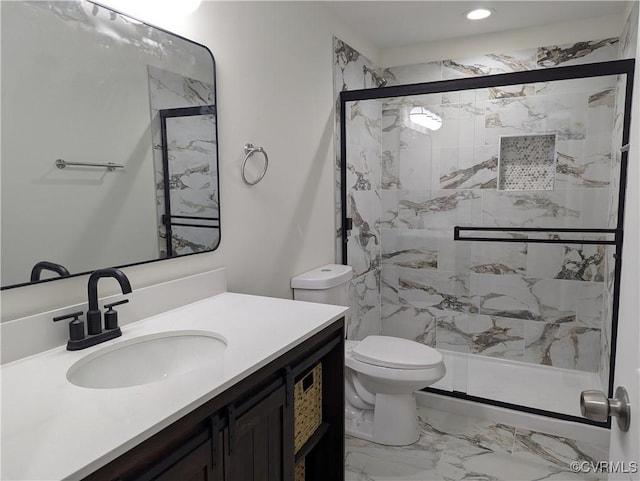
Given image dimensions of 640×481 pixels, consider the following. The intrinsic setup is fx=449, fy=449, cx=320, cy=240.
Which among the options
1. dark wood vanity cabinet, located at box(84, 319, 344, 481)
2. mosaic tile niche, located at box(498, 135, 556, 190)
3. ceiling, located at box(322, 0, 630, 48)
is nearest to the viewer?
dark wood vanity cabinet, located at box(84, 319, 344, 481)

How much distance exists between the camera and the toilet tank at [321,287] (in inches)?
91.4

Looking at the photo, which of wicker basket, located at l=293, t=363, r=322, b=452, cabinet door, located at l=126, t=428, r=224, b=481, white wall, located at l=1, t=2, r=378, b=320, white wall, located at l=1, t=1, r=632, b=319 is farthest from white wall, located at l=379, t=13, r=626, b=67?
cabinet door, located at l=126, t=428, r=224, b=481

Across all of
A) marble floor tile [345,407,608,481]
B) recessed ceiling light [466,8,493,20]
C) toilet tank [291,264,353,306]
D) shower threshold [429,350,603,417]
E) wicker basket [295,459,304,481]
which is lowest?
marble floor tile [345,407,608,481]

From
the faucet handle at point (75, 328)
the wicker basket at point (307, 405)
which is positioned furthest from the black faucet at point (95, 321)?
the wicker basket at point (307, 405)

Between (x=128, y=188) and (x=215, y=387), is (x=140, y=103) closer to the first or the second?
(x=128, y=188)

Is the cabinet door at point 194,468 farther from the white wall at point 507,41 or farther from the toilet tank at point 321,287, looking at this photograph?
the white wall at point 507,41

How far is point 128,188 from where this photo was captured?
145cm

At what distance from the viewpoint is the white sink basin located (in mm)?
1206

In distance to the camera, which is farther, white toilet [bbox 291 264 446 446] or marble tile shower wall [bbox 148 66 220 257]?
white toilet [bbox 291 264 446 446]

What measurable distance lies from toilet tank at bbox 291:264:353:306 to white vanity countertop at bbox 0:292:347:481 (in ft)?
2.76

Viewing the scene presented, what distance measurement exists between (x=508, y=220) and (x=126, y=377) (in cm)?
268

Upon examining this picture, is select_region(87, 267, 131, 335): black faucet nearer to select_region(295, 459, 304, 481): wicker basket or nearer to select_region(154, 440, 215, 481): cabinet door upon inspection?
select_region(154, 440, 215, 481): cabinet door

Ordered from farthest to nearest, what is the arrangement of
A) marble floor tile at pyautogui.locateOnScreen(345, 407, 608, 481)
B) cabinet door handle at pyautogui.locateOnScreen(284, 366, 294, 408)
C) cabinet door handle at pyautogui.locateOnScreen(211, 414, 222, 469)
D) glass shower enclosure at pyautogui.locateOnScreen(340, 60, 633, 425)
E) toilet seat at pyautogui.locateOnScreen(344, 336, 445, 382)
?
glass shower enclosure at pyautogui.locateOnScreen(340, 60, 633, 425), toilet seat at pyautogui.locateOnScreen(344, 336, 445, 382), marble floor tile at pyautogui.locateOnScreen(345, 407, 608, 481), cabinet door handle at pyautogui.locateOnScreen(284, 366, 294, 408), cabinet door handle at pyautogui.locateOnScreen(211, 414, 222, 469)

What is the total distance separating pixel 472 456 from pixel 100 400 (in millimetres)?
1958
